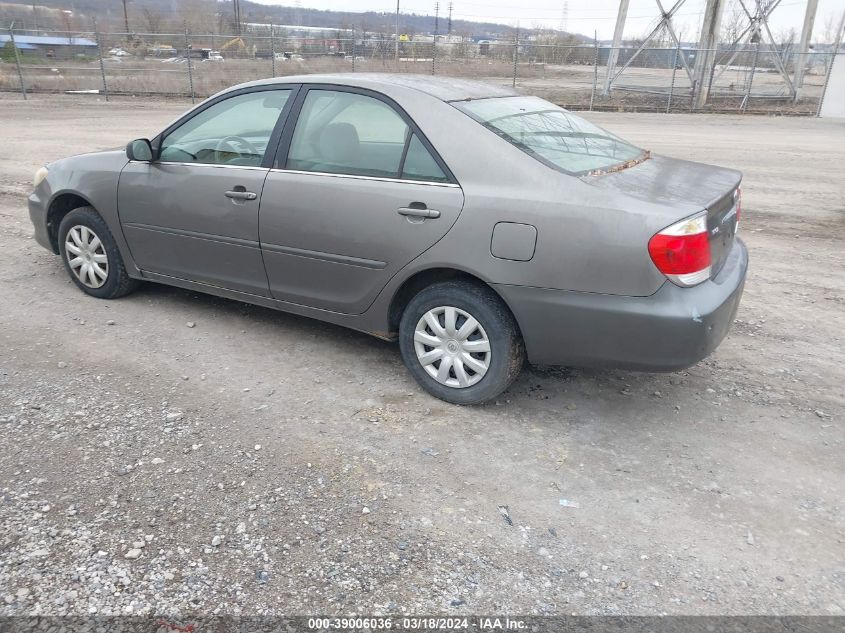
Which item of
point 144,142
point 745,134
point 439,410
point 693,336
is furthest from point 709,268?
point 745,134

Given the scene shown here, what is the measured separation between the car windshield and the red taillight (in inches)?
24.0

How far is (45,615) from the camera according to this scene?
235 cm

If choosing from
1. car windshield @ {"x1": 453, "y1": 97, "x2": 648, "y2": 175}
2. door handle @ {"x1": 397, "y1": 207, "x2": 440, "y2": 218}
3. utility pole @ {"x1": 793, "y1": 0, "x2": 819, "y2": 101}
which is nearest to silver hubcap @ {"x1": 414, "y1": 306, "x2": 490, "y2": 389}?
door handle @ {"x1": 397, "y1": 207, "x2": 440, "y2": 218}

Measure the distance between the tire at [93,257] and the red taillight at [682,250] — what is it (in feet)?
12.3

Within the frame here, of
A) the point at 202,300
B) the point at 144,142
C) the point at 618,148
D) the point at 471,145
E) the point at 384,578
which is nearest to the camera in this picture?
the point at 384,578

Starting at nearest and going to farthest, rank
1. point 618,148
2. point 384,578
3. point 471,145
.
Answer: point 384,578 → point 471,145 → point 618,148

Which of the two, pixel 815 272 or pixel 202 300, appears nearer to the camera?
pixel 202 300

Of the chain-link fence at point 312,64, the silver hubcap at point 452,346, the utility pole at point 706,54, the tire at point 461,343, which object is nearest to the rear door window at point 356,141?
the tire at point 461,343

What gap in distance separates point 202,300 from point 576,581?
3.71 metres

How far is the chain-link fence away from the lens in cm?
2300

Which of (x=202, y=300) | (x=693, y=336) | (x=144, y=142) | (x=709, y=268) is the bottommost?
(x=202, y=300)

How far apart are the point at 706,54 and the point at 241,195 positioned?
22275 mm

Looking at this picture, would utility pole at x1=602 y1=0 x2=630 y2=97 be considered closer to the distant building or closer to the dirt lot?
the distant building

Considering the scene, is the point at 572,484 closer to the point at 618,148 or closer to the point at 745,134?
the point at 618,148
